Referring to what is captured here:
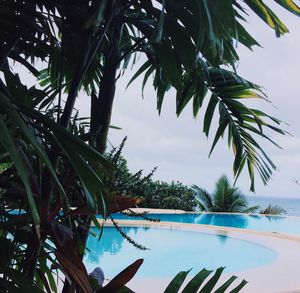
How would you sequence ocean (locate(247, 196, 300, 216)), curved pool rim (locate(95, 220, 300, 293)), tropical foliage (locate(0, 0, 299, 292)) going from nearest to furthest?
tropical foliage (locate(0, 0, 299, 292)), curved pool rim (locate(95, 220, 300, 293)), ocean (locate(247, 196, 300, 216))

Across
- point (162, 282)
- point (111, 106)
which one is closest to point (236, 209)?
point (162, 282)

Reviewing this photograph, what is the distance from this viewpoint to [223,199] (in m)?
15.2

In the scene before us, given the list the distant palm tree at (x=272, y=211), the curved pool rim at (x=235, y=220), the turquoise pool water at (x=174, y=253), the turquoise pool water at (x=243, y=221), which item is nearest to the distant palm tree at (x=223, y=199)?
the distant palm tree at (x=272, y=211)

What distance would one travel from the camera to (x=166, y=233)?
32.3 feet

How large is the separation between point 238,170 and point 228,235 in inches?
283

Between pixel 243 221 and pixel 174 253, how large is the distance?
20.3 feet

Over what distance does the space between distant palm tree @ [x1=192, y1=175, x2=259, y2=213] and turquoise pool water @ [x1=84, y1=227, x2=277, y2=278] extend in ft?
18.4

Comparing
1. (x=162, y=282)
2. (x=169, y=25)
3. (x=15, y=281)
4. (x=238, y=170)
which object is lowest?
(x=162, y=282)

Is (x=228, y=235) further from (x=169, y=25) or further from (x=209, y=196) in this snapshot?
(x=169, y=25)

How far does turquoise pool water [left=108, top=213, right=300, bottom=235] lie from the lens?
42.3 ft

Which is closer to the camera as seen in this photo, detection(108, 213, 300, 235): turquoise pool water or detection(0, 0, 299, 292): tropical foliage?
detection(0, 0, 299, 292): tropical foliage

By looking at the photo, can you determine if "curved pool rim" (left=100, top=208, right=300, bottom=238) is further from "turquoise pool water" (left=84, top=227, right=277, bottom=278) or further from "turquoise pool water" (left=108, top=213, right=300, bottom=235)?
"turquoise pool water" (left=84, top=227, right=277, bottom=278)

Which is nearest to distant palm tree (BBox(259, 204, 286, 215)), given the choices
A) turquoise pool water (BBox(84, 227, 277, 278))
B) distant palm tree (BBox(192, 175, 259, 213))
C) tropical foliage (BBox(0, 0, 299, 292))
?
distant palm tree (BBox(192, 175, 259, 213))

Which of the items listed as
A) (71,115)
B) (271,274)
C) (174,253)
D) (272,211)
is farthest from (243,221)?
(71,115)
